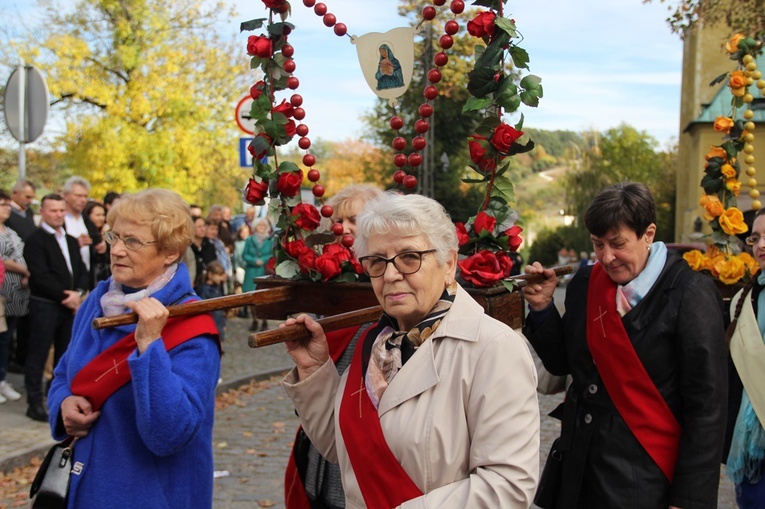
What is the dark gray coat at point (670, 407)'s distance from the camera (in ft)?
10.4

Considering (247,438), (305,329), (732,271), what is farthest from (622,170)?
(305,329)

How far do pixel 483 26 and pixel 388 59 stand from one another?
25.2 inches

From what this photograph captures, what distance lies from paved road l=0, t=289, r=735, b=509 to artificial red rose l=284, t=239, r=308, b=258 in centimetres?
284

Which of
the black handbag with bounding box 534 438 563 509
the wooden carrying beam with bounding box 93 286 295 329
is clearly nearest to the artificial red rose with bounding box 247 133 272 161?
the wooden carrying beam with bounding box 93 286 295 329

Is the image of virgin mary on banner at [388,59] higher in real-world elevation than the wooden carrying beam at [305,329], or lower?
higher

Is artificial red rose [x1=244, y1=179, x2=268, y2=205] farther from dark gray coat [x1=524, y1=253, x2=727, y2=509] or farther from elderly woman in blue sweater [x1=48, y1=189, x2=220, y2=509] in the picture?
dark gray coat [x1=524, y1=253, x2=727, y2=509]

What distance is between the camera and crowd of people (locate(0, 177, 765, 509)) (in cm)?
240

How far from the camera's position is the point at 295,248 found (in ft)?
12.2

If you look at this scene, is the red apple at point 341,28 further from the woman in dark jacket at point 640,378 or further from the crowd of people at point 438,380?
the woman in dark jacket at point 640,378

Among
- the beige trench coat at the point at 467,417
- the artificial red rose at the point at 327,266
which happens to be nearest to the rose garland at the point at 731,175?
the artificial red rose at the point at 327,266

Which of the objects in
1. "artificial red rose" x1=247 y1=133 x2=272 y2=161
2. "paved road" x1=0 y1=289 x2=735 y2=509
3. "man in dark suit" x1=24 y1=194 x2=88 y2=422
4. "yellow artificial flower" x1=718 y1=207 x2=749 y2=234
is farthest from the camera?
"man in dark suit" x1=24 y1=194 x2=88 y2=422

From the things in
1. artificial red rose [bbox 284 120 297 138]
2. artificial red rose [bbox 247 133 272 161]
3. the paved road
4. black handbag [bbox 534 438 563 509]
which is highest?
artificial red rose [bbox 284 120 297 138]

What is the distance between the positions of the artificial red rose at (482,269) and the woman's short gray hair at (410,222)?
50cm

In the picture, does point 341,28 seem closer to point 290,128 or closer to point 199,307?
point 290,128
